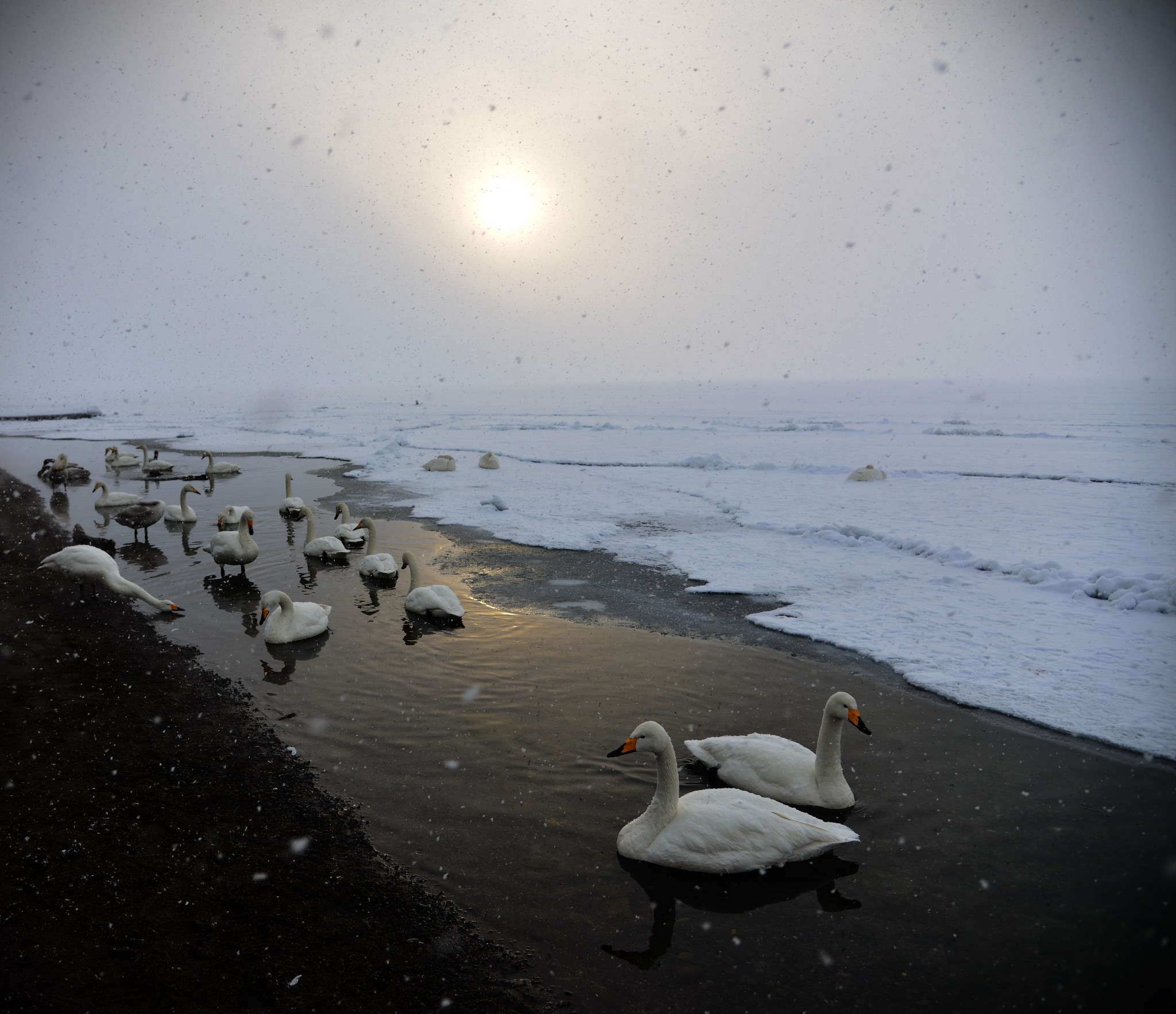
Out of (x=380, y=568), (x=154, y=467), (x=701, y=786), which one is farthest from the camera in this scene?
(x=154, y=467)

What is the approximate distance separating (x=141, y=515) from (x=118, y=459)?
18015 millimetres

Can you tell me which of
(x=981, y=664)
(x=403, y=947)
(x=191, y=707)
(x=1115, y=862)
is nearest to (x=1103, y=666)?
(x=981, y=664)

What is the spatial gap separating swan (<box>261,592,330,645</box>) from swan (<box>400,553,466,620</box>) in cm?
128

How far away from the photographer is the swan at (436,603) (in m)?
10.0

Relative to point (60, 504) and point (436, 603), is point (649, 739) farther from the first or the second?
point (60, 504)

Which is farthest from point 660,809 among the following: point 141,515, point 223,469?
point 223,469

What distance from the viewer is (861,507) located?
1967 cm

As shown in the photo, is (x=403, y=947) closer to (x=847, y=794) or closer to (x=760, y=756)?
(x=760, y=756)

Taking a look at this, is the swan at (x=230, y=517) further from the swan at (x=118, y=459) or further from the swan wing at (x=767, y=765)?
the swan at (x=118, y=459)

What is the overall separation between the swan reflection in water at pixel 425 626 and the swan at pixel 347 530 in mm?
4951

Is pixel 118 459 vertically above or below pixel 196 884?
above

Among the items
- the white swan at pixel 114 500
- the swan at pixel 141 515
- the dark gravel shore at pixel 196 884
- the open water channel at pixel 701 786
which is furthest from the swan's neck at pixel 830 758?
the white swan at pixel 114 500

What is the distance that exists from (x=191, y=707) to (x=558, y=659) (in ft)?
13.3

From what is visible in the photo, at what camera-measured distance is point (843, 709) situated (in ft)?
18.9
